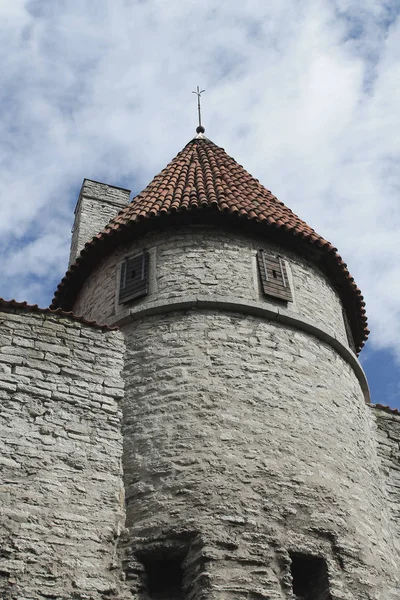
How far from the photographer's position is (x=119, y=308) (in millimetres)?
8906

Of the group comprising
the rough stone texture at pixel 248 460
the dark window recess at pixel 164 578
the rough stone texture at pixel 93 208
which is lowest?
the dark window recess at pixel 164 578

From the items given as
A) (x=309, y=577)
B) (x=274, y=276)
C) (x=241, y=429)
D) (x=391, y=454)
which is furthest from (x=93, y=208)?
(x=309, y=577)

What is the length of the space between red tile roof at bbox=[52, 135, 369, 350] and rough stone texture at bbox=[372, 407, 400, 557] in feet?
4.89

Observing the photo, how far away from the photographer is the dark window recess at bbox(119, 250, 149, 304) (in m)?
8.87

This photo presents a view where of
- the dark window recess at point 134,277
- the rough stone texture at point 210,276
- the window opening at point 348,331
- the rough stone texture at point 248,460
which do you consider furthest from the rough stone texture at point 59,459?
the window opening at point 348,331

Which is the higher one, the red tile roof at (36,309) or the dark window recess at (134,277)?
the dark window recess at (134,277)

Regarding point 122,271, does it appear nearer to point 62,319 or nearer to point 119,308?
point 119,308

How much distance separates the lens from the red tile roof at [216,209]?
30.8 feet

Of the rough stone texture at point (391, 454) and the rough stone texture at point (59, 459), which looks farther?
the rough stone texture at point (391, 454)

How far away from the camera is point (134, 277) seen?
29.8ft

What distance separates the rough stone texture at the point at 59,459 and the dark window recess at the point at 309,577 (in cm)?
162

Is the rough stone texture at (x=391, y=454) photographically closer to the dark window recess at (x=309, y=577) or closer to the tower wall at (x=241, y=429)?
the tower wall at (x=241, y=429)

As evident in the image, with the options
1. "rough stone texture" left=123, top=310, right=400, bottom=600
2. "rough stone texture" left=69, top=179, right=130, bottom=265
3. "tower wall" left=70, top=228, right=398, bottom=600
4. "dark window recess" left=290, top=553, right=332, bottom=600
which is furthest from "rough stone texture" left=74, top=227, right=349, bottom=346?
"rough stone texture" left=69, top=179, right=130, bottom=265

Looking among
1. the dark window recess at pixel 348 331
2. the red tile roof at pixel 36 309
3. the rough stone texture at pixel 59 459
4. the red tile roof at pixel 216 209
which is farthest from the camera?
the dark window recess at pixel 348 331
